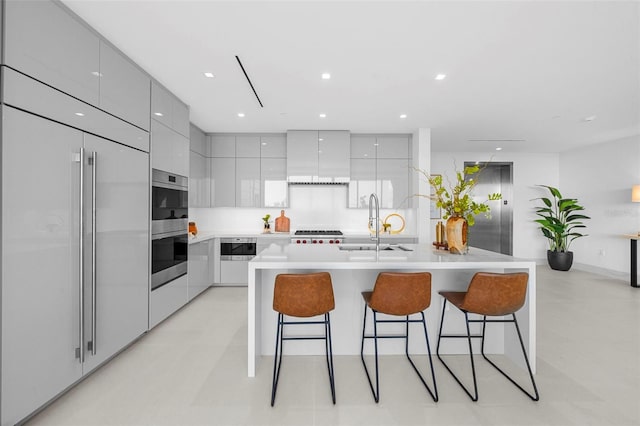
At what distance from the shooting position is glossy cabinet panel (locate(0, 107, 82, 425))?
1561 mm

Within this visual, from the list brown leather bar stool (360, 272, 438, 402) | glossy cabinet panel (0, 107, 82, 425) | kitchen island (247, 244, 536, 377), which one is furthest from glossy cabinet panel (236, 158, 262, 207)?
brown leather bar stool (360, 272, 438, 402)

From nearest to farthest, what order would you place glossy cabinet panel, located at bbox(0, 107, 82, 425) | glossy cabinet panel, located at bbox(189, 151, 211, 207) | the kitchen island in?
glossy cabinet panel, located at bbox(0, 107, 82, 425) < the kitchen island < glossy cabinet panel, located at bbox(189, 151, 211, 207)

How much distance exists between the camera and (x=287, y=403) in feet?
6.36

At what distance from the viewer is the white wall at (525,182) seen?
650cm

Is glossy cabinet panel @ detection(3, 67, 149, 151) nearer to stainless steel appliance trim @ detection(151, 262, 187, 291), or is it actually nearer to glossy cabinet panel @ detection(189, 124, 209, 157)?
stainless steel appliance trim @ detection(151, 262, 187, 291)

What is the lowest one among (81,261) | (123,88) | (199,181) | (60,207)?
(81,261)

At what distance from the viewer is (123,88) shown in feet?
8.20

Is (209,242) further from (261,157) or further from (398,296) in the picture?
(398,296)

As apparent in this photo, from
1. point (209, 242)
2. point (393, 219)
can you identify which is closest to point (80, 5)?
point (209, 242)

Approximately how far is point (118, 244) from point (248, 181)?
8.91ft

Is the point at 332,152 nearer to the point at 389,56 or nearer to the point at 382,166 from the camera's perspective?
the point at 382,166

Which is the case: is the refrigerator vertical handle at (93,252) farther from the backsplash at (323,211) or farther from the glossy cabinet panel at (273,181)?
the backsplash at (323,211)

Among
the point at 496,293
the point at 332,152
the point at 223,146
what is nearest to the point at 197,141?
the point at 223,146

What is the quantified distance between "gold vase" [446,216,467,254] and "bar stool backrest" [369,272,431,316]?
0.68 meters
